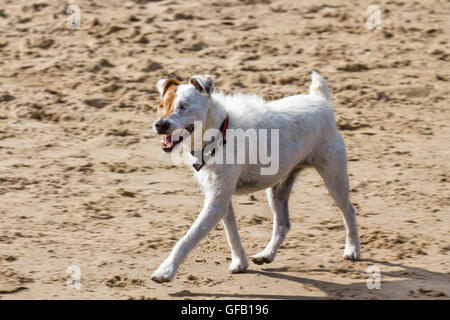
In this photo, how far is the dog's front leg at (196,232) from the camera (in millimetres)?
5543

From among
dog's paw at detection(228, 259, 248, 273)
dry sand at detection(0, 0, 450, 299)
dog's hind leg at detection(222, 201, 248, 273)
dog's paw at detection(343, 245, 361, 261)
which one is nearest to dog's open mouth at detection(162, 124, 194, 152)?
dog's hind leg at detection(222, 201, 248, 273)

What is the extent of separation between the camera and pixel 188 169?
8.59 m

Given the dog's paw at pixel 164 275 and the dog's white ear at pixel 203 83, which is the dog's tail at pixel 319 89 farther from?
the dog's paw at pixel 164 275

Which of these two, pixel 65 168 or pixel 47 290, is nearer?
pixel 47 290

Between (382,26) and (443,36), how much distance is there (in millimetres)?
907

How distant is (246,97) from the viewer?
20.7 feet

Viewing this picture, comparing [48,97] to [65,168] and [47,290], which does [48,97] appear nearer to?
[65,168]

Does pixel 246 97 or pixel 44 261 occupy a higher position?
pixel 246 97

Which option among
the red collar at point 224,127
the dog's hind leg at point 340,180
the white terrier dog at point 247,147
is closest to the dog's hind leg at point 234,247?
the white terrier dog at point 247,147

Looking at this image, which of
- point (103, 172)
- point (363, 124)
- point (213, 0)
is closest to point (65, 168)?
point (103, 172)

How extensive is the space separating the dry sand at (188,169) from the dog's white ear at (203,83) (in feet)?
4.78

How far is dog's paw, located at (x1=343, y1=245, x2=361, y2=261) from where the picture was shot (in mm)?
6676

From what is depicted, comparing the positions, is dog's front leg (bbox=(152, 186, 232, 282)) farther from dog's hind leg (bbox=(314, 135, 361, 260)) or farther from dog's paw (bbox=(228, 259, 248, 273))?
dog's hind leg (bbox=(314, 135, 361, 260))

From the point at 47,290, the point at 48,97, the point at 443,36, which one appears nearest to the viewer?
the point at 47,290
